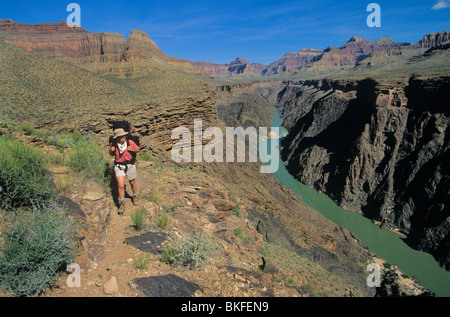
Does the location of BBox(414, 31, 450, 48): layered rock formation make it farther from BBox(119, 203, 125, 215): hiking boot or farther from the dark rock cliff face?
BBox(119, 203, 125, 215): hiking boot

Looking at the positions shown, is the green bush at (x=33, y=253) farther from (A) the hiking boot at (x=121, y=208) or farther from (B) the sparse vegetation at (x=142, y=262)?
(A) the hiking boot at (x=121, y=208)

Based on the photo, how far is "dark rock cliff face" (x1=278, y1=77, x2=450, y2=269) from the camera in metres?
24.4

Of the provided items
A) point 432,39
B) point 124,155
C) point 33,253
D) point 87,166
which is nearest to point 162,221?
point 124,155

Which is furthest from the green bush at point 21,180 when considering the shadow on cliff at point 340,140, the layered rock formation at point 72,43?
the layered rock formation at point 72,43

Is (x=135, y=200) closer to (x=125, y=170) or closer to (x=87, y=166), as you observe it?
(x=125, y=170)

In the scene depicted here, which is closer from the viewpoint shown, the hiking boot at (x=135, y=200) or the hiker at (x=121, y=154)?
the hiker at (x=121, y=154)

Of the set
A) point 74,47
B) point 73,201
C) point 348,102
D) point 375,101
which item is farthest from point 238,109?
point 73,201

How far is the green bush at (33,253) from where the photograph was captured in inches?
105

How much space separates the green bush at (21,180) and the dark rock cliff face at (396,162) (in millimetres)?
30270

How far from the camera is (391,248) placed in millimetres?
23266

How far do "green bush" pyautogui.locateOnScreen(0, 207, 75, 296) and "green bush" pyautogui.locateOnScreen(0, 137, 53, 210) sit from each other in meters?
0.43

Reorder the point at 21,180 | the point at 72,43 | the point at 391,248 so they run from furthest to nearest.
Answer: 1. the point at 72,43
2. the point at 391,248
3. the point at 21,180

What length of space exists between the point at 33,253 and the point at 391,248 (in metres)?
29.5

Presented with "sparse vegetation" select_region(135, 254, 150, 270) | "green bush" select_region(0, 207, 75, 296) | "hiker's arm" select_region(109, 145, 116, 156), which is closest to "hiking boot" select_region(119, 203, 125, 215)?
"hiker's arm" select_region(109, 145, 116, 156)
